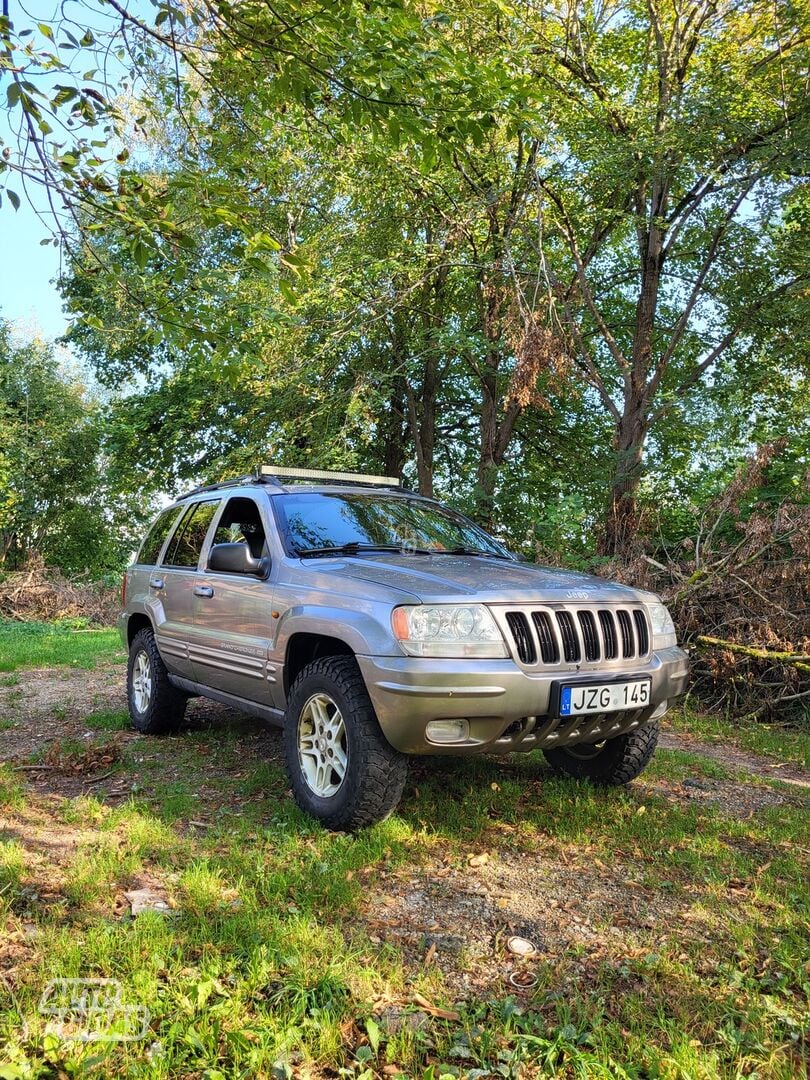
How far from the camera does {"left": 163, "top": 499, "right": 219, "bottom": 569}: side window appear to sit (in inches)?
222

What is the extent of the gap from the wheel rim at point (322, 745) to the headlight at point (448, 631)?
0.60 meters

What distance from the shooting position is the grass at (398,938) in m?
2.18

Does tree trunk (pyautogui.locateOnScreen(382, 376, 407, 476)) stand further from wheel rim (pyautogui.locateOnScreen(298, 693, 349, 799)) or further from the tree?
wheel rim (pyautogui.locateOnScreen(298, 693, 349, 799))

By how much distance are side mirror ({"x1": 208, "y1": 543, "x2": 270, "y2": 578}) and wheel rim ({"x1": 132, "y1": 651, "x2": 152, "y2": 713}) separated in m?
2.04

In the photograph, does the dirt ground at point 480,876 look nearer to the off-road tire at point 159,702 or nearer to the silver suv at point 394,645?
the off-road tire at point 159,702

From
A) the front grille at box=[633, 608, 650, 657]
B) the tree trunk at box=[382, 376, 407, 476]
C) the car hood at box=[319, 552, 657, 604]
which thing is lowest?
the front grille at box=[633, 608, 650, 657]

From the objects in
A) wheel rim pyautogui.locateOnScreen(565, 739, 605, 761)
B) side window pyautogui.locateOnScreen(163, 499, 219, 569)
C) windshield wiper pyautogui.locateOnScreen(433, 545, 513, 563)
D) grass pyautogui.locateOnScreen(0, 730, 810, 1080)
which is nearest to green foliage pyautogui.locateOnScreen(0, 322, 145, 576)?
side window pyautogui.locateOnScreen(163, 499, 219, 569)

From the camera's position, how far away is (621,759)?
177 inches

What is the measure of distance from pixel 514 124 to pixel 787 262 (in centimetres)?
739

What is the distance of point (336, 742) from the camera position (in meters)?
3.80

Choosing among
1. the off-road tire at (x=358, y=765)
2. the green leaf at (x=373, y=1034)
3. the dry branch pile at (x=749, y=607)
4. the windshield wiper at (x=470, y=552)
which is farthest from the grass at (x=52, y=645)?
the green leaf at (x=373, y=1034)

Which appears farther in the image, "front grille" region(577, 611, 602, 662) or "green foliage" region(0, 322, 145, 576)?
"green foliage" region(0, 322, 145, 576)

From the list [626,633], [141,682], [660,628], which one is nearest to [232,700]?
[141,682]

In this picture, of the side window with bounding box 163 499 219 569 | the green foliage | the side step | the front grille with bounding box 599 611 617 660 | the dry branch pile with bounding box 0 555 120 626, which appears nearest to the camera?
the front grille with bounding box 599 611 617 660
